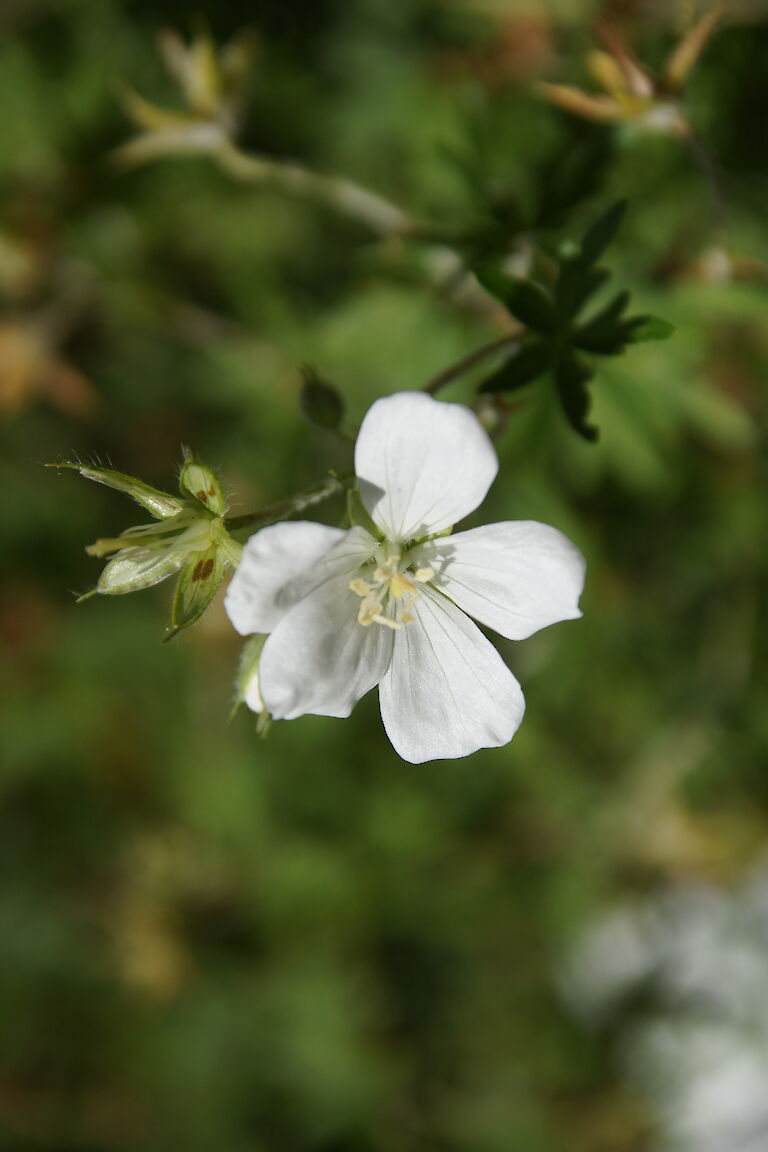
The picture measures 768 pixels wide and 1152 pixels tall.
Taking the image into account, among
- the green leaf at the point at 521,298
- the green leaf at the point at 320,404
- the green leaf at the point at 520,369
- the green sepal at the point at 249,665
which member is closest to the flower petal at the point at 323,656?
the green sepal at the point at 249,665

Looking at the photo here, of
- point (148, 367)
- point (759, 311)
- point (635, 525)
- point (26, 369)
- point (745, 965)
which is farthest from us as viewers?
point (745, 965)

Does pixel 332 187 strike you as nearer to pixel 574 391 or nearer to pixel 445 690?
pixel 574 391

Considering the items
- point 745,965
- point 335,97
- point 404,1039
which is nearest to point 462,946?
point 404,1039

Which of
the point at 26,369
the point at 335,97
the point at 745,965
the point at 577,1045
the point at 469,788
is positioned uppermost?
the point at 335,97

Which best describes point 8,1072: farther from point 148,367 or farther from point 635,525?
point 635,525

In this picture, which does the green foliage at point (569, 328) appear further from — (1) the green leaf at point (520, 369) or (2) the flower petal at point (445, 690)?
(2) the flower petal at point (445, 690)

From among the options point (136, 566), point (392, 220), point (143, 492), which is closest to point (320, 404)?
point (143, 492)
